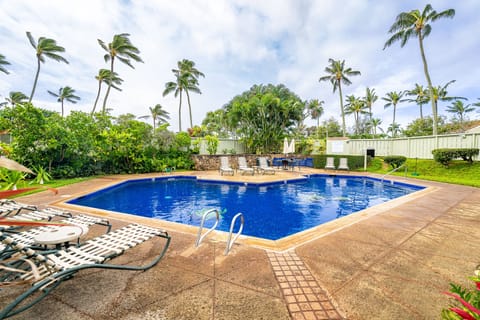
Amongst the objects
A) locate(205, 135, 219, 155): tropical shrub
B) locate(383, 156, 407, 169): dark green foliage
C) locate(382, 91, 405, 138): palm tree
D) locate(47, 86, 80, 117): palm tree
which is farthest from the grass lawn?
locate(47, 86, 80, 117): palm tree

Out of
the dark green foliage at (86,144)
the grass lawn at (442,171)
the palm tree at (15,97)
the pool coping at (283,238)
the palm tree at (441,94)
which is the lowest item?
the pool coping at (283,238)

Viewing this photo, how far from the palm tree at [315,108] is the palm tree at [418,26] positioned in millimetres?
20758

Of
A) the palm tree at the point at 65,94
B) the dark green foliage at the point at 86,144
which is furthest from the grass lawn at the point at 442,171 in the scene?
the palm tree at the point at 65,94

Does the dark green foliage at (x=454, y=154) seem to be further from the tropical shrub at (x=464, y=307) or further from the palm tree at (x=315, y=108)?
the palm tree at (x=315, y=108)

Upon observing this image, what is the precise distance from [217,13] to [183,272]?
440 inches

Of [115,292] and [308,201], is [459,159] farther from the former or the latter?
[115,292]

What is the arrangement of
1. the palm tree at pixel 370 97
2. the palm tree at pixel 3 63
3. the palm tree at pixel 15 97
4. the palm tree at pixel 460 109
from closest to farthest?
the palm tree at pixel 3 63, the palm tree at pixel 460 109, the palm tree at pixel 15 97, the palm tree at pixel 370 97

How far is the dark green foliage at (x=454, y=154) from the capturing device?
10.7 m

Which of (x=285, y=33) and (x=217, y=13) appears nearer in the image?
(x=217, y=13)

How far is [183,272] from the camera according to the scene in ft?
7.50

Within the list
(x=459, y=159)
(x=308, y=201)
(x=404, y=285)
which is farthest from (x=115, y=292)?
(x=459, y=159)

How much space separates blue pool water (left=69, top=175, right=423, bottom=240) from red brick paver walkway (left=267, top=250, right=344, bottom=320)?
2.05m

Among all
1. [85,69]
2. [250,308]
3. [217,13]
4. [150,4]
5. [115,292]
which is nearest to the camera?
[250,308]

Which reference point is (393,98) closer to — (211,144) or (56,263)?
(211,144)
